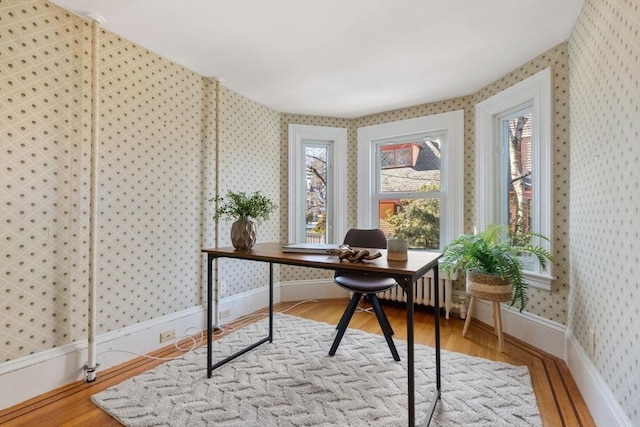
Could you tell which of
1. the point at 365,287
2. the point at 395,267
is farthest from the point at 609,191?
the point at 365,287

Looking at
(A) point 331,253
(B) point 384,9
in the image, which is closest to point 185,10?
(B) point 384,9

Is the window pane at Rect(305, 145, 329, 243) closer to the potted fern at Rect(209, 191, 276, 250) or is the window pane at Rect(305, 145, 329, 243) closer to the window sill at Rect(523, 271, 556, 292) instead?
the potted fern at Rect(209, 191, 276, 250)

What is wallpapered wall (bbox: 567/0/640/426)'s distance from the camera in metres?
1.18

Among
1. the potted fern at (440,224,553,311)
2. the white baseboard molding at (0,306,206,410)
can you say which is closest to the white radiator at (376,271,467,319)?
the potted fern at (440,224,553,311)

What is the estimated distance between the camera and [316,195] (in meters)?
3.69

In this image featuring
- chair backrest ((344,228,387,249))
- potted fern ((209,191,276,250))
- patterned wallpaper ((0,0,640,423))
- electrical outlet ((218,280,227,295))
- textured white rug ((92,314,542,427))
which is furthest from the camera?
electrical outlet ((218,280,227,295))

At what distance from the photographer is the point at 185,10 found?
5.74ft

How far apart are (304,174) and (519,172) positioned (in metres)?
2.21

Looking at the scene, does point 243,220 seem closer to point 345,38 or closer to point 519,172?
point 345,38

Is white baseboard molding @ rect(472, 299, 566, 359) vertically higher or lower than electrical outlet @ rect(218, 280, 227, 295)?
lower

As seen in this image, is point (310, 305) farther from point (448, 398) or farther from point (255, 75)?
point (255, 75)

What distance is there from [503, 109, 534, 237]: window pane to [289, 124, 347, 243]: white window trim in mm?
1708

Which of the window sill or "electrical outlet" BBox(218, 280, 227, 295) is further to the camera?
"electrical outlet" BBox(218, 280, 227, 295)

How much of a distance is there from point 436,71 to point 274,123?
181cm
